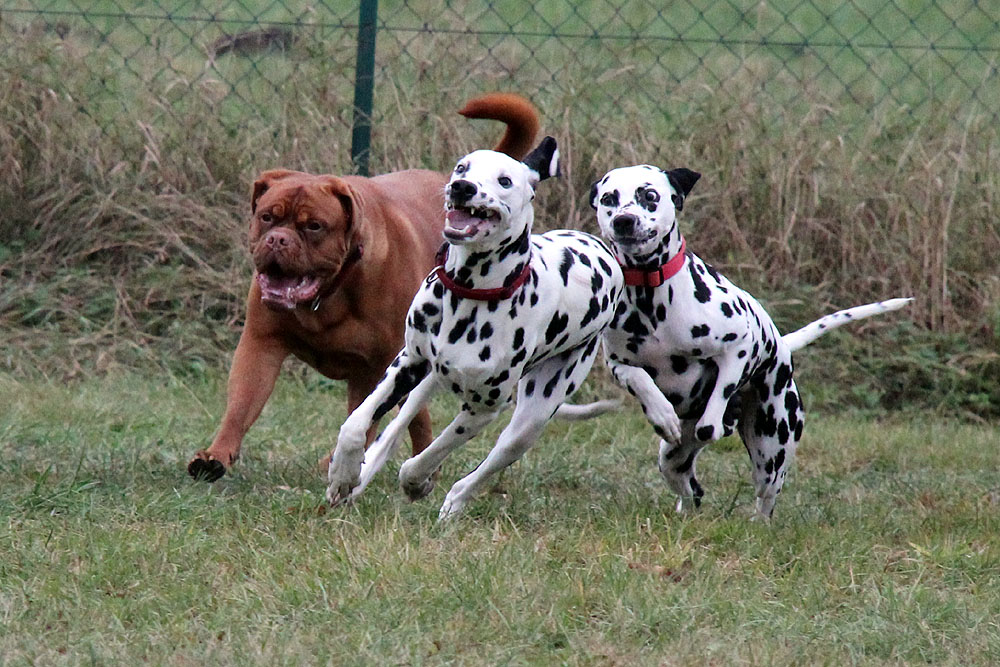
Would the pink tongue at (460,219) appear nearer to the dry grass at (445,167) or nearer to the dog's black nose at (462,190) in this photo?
the dog's black nose at (462,190)

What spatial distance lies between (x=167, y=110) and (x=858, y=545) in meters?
4.65

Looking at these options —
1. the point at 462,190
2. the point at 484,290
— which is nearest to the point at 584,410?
the point at 484,290

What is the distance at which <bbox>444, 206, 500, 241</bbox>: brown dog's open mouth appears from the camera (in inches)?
152

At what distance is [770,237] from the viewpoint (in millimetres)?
7516

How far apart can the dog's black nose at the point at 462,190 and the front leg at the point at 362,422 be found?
1.88ft

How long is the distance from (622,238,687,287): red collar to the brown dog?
779mm

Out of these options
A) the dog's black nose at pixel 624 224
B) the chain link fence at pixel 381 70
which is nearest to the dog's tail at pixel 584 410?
the dog's black nose at pixel 624 224

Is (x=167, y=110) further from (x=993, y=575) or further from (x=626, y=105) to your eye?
(x=993, y=575)

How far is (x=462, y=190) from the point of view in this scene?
386 centimetres

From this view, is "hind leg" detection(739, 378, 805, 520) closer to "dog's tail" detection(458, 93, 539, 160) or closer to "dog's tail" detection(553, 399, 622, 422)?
"dog's tail" detection(553, 399, 622, 422)

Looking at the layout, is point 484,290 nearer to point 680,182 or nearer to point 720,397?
point 680,182

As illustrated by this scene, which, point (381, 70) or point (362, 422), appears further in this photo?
point (381, 70)

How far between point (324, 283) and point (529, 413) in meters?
0.94

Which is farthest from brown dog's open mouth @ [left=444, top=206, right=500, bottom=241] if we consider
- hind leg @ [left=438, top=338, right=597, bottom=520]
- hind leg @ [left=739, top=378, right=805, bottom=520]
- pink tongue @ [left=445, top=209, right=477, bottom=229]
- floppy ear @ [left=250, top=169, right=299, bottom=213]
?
hind leg @ [left=739, top=378, right=805, bottom=520]
